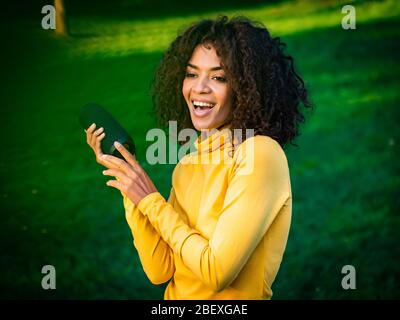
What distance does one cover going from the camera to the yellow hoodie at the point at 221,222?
5.33 feet

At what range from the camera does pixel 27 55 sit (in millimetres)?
3893

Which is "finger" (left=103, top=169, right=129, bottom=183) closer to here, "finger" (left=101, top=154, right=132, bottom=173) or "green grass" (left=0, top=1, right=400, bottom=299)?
"finger" (left=101, top=154, right=132, bottom=173)

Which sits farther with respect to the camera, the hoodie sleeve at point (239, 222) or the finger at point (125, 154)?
the finger at point (125, 154)

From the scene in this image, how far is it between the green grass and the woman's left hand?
6.60 feet

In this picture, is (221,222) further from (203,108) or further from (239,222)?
(203,108)

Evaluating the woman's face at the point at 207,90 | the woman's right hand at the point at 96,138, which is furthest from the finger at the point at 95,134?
the woman's face at the point at 207,90

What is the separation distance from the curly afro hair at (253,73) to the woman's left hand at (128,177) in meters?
0.27

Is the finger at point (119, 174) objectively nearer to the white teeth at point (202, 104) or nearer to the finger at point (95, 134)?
the finger at point (95, 134)

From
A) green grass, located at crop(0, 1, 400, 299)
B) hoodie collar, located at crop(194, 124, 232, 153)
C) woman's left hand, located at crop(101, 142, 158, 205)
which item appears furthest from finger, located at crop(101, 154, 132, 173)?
green grass, located at crop(0, 1, 400, 299)

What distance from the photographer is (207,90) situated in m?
1.79

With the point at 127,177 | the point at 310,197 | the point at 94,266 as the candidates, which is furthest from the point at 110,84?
the point at 127,177

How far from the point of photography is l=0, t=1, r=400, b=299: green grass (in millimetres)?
3689

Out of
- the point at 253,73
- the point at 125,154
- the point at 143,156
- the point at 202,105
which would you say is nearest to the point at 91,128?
the point at 125,154

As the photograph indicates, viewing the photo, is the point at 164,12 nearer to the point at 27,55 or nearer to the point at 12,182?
the point at 27,55
